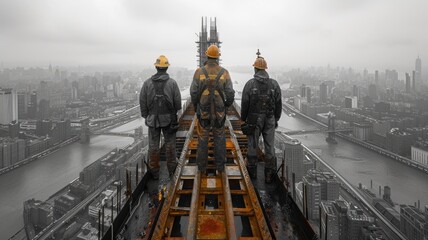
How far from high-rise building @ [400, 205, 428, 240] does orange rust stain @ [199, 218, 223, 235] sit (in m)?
10.5

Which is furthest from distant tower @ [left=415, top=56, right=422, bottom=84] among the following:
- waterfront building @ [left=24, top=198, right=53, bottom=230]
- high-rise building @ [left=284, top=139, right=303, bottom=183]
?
waterfront building @ [left=24, top=198, right=53, bottom=230]

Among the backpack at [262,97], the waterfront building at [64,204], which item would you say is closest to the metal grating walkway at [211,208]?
the backpack at [262,97]

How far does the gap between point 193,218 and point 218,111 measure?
112 cm

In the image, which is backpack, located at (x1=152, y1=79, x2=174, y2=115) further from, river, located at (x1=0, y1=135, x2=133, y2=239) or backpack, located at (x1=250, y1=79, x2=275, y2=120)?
river, located at (x1=0, y1=135, x2=133, y2=239)

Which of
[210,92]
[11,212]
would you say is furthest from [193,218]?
[11,212]

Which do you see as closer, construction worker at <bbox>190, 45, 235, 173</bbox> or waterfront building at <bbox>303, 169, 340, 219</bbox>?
construction worker at <bbox>190, 45, 235, 173</bbox>

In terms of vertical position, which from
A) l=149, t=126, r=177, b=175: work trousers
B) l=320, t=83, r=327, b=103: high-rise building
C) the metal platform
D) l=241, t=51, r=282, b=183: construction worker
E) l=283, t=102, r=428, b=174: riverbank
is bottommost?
l=283, t=102, r=428, b=174: riverbank

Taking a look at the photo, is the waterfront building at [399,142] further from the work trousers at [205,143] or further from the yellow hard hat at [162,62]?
the yellow hard hat at [162,62]

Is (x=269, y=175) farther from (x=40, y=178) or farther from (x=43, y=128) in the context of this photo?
(x=43, y=128)

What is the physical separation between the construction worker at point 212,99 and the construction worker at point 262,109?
35 centimetres

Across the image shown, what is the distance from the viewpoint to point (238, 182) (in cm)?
280

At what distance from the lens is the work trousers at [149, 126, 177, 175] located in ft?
10.0

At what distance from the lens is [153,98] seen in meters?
2.93

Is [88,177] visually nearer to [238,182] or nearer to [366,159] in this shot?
[238,182]
